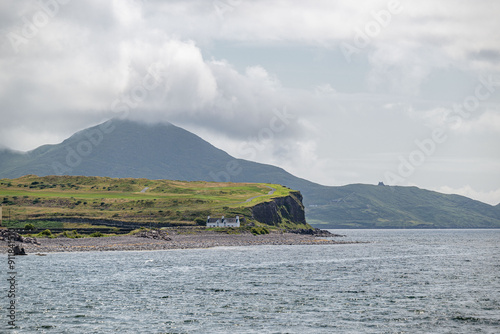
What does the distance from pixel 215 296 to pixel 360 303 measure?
12.3 meters

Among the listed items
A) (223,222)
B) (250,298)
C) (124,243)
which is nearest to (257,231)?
(223,222)

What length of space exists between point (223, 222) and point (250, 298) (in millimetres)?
138909

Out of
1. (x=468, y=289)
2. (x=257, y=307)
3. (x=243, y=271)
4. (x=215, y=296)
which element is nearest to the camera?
(x=257, y=307)

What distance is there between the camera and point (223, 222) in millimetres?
184375

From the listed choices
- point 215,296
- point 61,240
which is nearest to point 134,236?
point 61,240

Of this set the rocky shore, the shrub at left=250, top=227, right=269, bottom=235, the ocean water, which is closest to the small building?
the shrub at left=250, top=227, right=269, bottom=235

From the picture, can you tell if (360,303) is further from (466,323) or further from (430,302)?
(466,323)

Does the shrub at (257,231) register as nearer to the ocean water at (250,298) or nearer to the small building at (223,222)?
the small building at (223,222)

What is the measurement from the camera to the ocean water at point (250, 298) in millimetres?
34656

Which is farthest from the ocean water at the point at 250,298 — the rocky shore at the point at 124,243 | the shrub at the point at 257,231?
the shrub at the point at 257,231

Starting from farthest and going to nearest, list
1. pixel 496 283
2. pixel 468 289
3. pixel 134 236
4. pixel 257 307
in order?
pixel 134 236
pixel 496 283
pixel 468 289
pixel 257 307

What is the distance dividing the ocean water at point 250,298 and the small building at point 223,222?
108 metres

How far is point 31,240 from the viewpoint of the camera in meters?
103

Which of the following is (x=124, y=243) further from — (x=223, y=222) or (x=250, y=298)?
Result: (x=250, y=298)
